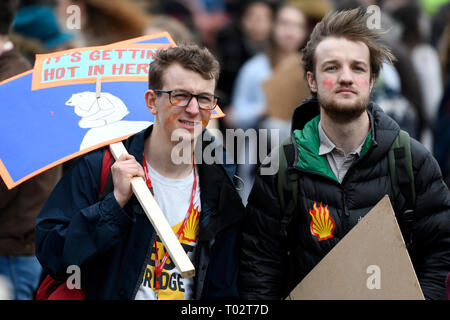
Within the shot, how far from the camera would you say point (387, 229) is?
425 cm

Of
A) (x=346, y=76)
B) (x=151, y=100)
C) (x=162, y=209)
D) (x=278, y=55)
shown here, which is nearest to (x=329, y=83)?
(x=346, y=76)

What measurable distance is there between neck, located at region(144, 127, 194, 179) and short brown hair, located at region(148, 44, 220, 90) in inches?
10.7

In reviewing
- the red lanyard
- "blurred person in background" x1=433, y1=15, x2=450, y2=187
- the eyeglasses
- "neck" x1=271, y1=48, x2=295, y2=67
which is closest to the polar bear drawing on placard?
the red lanyard

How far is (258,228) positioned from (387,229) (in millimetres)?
705

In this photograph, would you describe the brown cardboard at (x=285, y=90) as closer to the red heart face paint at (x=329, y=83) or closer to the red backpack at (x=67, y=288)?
the red heart face paint at (x=329, y=83)

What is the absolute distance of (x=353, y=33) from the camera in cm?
459

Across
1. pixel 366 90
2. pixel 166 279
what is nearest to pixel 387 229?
pixel 366 90

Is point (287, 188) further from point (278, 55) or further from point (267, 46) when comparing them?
point (267, 46)

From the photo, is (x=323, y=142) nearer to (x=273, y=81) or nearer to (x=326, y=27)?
(x=326, y=27)

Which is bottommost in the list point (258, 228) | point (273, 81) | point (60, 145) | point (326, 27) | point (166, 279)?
point (166, 279)

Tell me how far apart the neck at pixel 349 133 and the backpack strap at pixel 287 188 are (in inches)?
9.8

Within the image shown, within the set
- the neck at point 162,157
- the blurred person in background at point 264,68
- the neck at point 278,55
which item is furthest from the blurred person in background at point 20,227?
the neck at point 278,55

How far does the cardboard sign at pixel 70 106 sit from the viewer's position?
4.56 meters

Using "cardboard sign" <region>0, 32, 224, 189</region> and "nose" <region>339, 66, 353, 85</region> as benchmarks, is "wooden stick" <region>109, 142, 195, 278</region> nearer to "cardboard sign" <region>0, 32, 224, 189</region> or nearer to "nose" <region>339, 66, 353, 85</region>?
"cardboard sign" <region>0, 32, 224, 189</region>
